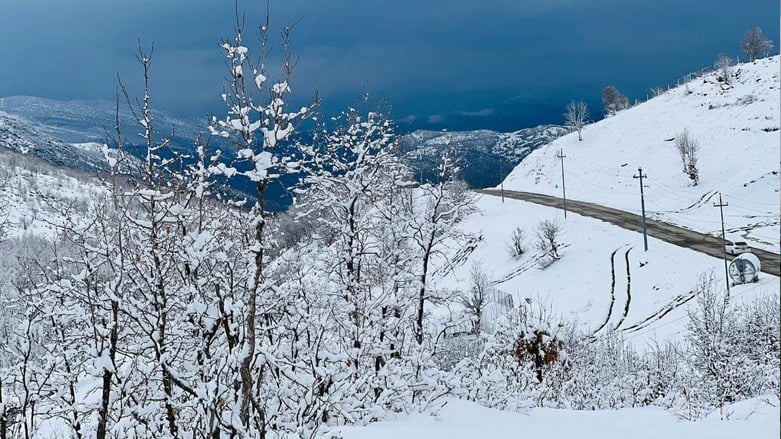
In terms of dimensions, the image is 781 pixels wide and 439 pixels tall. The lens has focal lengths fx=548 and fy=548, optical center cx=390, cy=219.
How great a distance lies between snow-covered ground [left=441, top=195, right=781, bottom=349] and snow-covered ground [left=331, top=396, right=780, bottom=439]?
15.8 m

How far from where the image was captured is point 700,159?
208 feet

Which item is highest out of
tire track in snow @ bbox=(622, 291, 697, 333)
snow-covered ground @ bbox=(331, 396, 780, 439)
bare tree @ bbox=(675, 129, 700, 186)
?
bare tree @ bbox=(675, 129, 700, 186)

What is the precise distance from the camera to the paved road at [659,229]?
121 ft

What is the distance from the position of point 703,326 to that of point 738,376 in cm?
430

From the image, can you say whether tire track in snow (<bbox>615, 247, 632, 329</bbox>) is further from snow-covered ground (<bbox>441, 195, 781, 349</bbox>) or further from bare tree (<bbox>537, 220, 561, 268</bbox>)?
bare tree (<bbox>537, 220, 561, 268</bbox>)

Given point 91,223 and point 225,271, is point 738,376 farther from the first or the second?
point 91,223

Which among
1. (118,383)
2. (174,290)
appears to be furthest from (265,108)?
(118,383)

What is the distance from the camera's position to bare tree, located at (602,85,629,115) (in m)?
112

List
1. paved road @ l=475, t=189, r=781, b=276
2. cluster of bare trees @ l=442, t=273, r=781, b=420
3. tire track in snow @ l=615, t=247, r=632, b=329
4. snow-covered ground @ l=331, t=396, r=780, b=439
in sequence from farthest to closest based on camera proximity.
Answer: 1. paved road @ l=475, t=189, r=781, b=276
2. tire track in snow @ l=615, t=247, r=632, b=329
3. cluster of bare trees @ l=442, t=273, r=781, b=420
4. snow-covered ground @ l=331, t=396, r=780, b=439

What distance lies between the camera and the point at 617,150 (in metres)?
77.9

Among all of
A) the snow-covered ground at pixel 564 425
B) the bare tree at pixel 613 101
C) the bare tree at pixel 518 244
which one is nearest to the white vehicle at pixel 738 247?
the bare tree at pixel 518 244

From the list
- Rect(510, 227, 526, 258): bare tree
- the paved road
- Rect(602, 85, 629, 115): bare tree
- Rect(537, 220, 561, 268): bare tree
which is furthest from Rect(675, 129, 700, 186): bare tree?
Rect(602, 85, 629, 115): bare tree

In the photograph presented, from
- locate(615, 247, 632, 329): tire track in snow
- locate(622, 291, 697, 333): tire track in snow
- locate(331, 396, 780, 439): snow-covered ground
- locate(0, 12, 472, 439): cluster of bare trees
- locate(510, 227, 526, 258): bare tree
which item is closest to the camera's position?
locate(0, 12, 472, 439): cluster of bare trees

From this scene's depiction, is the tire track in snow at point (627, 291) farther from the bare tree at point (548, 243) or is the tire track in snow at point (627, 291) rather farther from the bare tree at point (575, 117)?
the bare tree at point (575, 117)
